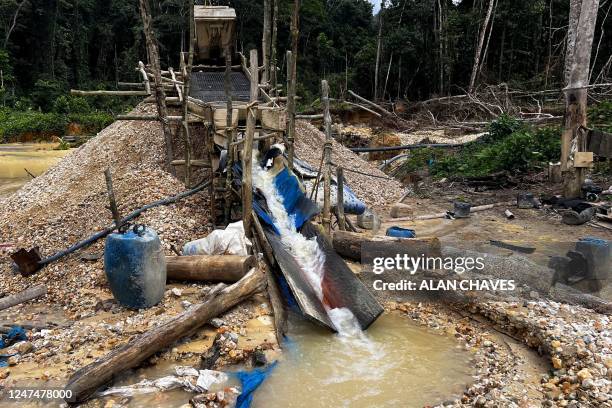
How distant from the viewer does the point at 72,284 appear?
5.48 meters

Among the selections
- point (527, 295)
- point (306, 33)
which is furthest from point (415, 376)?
point (306, 33)

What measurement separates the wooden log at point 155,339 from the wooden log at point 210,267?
217 millimetres

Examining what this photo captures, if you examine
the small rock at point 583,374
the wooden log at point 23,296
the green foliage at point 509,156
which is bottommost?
the wooden log at point 23,296

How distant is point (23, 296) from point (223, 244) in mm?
2093

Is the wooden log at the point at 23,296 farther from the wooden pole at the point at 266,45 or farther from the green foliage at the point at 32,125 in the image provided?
the green foliage at the point at 32,125

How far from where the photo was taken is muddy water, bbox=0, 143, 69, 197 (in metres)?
15.2

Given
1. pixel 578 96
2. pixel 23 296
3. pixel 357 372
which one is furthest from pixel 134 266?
pixel 578 96

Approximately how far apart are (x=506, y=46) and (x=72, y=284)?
21593 mm

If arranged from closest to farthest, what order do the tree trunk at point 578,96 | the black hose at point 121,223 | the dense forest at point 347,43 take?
the black hose at point 121,223 → the tree trunk at point 578,96 → the dense forest at point 347,43

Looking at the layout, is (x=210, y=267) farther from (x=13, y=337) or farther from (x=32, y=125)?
(x=32, y=125)

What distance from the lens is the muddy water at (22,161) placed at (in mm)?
15186

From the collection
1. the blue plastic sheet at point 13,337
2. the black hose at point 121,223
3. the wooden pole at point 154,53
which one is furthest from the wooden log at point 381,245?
the blue plastic sheet at point 13,337

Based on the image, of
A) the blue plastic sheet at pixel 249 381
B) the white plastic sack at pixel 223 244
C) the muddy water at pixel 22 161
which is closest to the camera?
the blue plastic sheet at pixel 249 381

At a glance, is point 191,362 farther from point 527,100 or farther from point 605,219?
point 527,100
